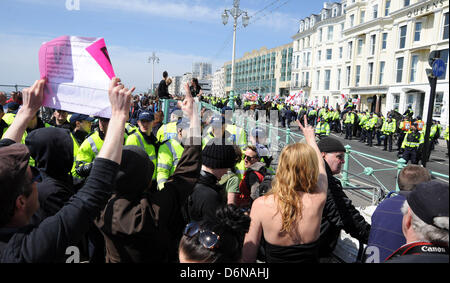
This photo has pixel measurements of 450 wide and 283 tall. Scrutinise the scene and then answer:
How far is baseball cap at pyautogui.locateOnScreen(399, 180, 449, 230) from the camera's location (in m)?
1.22

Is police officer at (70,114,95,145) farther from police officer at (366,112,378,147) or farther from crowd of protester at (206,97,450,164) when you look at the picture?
police officer at (366,112,378,147)

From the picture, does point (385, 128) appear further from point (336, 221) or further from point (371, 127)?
point (336, 221)

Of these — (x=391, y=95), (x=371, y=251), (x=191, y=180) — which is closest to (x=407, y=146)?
(x=371, y=251)

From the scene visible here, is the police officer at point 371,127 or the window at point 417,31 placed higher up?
the window at point 417,31

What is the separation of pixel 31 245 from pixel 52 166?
3.61ft

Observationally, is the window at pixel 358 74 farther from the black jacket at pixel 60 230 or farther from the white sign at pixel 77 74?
the black jacket at pixel 60 230

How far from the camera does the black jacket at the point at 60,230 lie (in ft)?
3.87

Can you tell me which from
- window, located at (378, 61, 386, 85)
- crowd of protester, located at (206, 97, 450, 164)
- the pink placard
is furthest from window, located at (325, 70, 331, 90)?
the pink placard

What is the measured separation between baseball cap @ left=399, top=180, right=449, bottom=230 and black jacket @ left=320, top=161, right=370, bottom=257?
0.92 metres

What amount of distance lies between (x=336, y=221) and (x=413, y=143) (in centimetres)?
1032

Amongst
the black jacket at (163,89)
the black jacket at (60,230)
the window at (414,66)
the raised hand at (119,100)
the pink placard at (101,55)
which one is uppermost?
the window at (414,66)

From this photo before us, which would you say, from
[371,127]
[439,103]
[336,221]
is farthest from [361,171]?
[371,127]

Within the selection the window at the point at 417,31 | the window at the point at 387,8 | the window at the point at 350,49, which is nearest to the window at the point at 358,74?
the window at the point at 350,49
